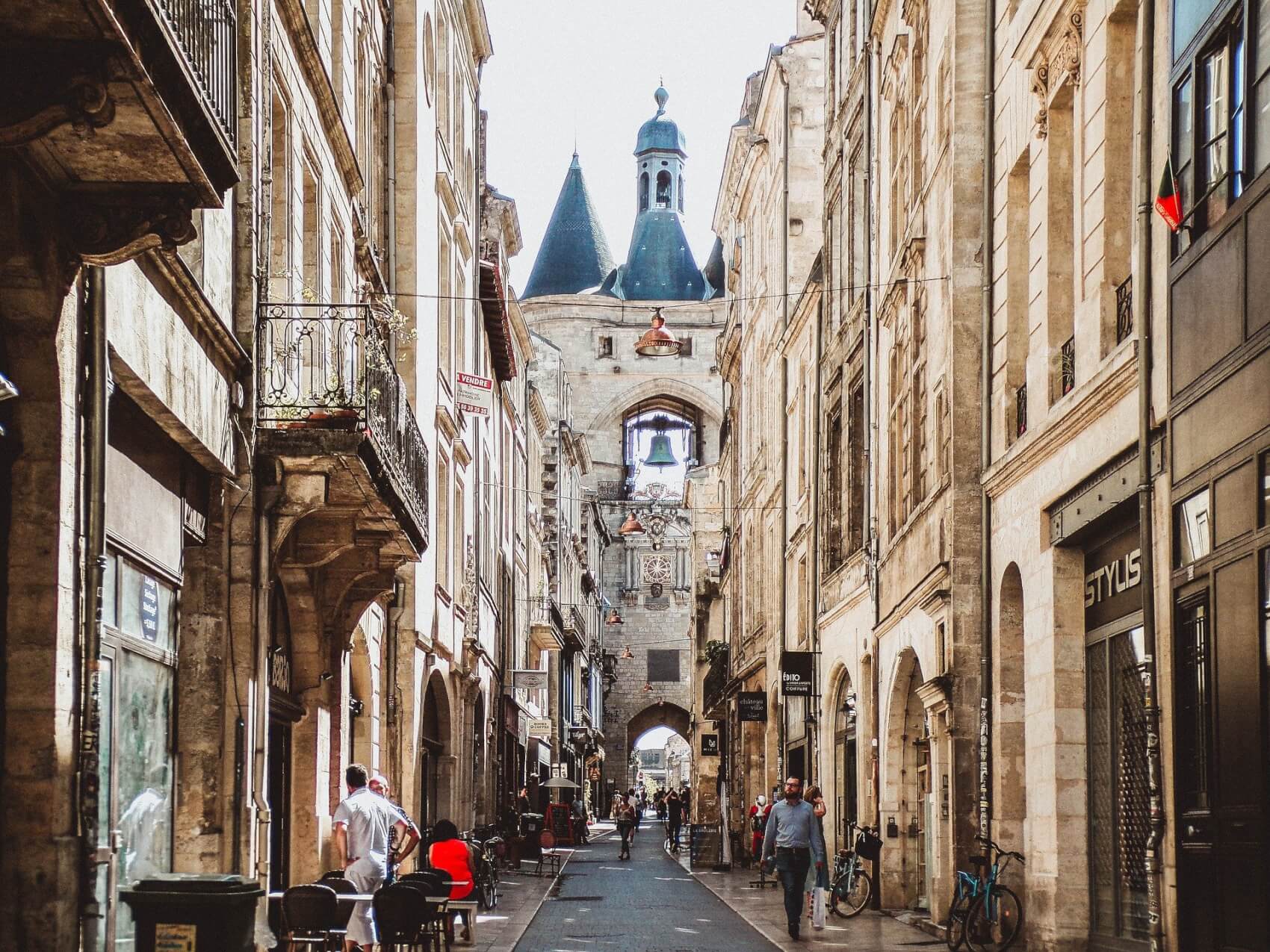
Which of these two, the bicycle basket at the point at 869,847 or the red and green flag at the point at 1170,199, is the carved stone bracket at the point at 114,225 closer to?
the red and green flag at the point at 1170,199

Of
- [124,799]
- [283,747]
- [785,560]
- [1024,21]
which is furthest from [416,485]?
[785,560]

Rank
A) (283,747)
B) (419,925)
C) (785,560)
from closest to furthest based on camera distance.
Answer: (419,925) < (283,747) < (785,560)

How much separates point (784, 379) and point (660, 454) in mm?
53568

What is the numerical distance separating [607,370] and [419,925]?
81.8 meters

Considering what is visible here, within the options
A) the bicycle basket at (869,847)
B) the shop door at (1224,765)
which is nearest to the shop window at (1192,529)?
the shop door at (1224,765)

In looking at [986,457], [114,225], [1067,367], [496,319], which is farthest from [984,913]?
[496,319]

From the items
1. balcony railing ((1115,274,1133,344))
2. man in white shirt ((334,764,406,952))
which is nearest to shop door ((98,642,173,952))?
man in white shirt ((334,764,406,952))

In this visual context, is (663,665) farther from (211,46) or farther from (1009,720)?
(211,46)

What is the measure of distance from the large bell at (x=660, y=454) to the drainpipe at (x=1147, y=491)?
78.1m

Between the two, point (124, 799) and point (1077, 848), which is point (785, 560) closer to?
point (1077, 848)

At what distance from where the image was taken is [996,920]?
17.7 metres

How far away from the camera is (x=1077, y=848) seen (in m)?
16.4

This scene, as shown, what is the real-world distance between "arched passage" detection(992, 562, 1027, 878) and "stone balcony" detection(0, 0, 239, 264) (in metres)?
10.7

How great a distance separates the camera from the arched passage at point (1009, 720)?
18812 mm
